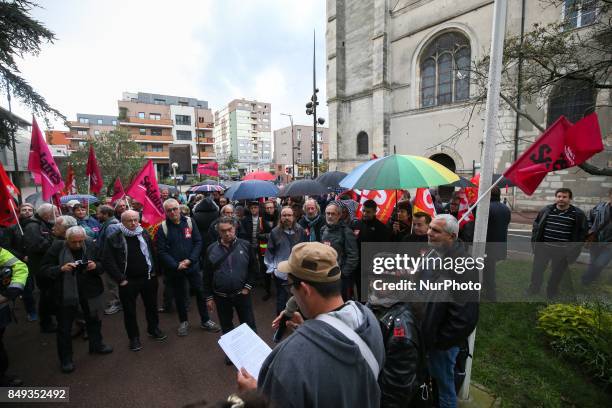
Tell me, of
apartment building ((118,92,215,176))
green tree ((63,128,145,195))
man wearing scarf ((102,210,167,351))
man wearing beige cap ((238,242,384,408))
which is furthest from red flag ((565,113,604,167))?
apartment building ((118,92,215,176))

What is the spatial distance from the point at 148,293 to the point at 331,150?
67.7 ft

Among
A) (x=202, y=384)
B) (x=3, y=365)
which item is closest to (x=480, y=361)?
(x=202, y=384)

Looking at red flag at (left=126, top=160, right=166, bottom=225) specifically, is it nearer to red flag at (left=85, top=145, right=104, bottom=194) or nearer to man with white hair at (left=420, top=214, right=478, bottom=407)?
red flag at (left=85, top=145, right=104, bottom=194)

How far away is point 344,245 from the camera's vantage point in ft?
13.3

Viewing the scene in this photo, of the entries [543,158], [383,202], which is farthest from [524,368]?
[383,202]

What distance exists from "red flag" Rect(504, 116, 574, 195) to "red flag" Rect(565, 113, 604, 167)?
52 mm

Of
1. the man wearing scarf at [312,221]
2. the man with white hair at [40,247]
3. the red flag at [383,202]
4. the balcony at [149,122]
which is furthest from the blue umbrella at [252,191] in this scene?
the balcony at [149,122]

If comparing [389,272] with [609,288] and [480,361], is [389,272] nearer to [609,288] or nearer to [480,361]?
[480,361]

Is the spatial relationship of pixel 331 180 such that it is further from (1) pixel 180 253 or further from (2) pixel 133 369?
(2) pixel 133 369

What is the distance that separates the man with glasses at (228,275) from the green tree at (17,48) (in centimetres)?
1024

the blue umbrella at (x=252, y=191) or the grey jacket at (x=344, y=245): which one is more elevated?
the blue umbrella at (x=252, y=191)

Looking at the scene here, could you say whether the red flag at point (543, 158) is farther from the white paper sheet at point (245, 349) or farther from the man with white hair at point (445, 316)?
the white paper sheet at point (245, 349)

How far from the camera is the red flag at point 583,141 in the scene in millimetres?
2641

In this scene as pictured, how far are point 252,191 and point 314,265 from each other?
5.02m
